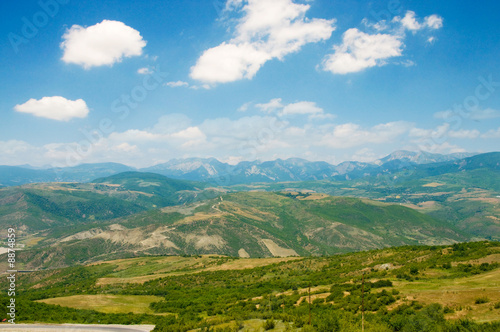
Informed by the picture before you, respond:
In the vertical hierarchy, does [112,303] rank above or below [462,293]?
below

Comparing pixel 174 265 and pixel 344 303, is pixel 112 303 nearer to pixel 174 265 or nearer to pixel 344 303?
pixel 344 303

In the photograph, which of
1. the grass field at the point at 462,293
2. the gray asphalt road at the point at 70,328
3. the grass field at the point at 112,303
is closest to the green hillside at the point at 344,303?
the grass field at the point at 462,293

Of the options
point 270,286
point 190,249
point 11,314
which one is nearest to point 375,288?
point 270,286

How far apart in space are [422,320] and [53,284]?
447 ft

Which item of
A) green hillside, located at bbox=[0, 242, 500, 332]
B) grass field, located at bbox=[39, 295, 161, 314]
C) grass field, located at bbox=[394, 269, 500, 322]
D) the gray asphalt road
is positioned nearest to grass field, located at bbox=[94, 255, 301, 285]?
green hillside, located at bbox=[0, 242, 500, 332]

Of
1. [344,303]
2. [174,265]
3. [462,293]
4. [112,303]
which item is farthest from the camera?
[174,265]

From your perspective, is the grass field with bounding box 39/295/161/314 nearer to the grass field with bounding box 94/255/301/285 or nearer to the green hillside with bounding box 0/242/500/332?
the green hillside with bounding box 0/242/500/332

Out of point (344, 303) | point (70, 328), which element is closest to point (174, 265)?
point (70, 328)

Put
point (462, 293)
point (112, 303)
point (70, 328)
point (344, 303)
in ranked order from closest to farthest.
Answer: point (462, 293) < point (344, 303) < point (70, 328) < point (112, 303)

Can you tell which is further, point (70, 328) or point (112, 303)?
point (112, 303)

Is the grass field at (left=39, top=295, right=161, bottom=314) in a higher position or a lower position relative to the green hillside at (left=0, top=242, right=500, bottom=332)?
lower

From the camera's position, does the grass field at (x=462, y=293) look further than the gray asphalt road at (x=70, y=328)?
No

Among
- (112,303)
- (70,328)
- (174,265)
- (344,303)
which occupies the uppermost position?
(344,303)

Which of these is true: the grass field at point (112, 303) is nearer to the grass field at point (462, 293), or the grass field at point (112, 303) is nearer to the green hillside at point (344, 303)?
the green hillside at point (344, 303)
